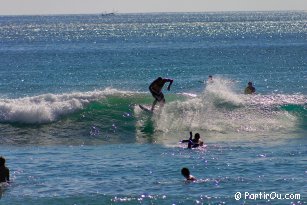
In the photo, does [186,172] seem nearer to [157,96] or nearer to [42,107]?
[157,96]

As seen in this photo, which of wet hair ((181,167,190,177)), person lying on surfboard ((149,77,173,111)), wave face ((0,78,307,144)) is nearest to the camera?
wet hair ((181,167,190,177))

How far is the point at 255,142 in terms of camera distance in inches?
888

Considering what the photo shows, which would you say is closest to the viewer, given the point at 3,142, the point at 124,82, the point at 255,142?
the point at 255,142

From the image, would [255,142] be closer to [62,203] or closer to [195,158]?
[195,158]

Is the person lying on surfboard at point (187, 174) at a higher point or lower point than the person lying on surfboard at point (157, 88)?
lower

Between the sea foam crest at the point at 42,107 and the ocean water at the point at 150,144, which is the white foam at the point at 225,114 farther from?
the sea foam crest at the point at 42,107

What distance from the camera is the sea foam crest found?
27281mm

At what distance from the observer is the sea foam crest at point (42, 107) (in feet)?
89.5

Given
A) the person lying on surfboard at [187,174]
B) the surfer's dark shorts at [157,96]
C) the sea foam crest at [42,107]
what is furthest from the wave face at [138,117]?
the person lying on surfboard at [187,174]

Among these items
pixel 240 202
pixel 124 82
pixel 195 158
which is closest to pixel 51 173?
pixel 195 158

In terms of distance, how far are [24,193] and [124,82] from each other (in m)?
31.5

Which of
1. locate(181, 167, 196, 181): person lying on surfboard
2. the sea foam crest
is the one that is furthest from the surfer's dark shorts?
locate(181, 167, 196, 181): person lying on surfboard

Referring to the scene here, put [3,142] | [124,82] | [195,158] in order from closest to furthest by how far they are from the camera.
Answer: [195,158] → [3,142] → [124,82]

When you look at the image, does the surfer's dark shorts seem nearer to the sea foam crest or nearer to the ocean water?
the ocean water
